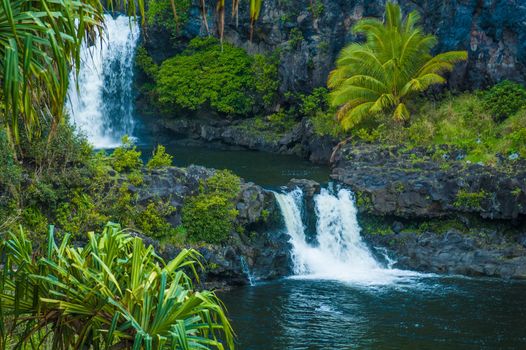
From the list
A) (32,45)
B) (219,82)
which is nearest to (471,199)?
(32,45)

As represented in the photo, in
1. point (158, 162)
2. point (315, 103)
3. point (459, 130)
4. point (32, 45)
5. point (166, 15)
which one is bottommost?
point (158, 162)

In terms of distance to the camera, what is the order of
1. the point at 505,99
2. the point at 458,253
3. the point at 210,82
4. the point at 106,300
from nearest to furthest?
the point at 106,300
the point at 458,253
the point at 505,99
the point at 210,82

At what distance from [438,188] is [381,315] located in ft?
20.8

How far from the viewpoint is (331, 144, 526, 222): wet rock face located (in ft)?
68.2

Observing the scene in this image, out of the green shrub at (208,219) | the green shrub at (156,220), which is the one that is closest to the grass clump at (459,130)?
the green shrub at (208,219)

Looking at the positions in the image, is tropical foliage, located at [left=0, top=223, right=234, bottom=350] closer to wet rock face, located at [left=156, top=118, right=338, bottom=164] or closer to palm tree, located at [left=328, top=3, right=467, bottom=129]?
palm tree, located at [left=328, top=3, right=467, bottom=129]

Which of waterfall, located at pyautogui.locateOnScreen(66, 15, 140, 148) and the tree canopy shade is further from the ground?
waterfall, located at pyautogui.locateOnScreen(66, 15, 140, 148)

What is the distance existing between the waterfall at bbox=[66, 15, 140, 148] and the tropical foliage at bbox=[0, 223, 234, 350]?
27.2 m

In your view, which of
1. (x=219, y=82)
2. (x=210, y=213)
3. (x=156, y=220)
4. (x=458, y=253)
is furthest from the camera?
(x=219, y=82)

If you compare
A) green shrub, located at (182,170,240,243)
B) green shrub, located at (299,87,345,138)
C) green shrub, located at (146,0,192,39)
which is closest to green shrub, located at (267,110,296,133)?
green shrub, located at (299,87,345,138)

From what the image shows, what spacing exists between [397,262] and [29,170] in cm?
980

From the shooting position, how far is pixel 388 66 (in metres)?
27.2

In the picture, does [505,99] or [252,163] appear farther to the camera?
[252,163]

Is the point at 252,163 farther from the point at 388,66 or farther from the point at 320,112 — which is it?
the point at 388,66
